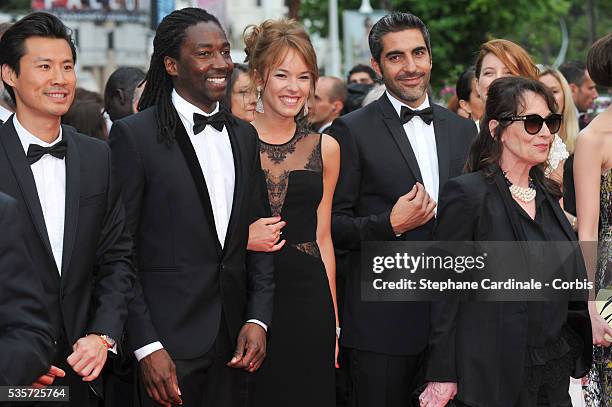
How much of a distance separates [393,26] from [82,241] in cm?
256

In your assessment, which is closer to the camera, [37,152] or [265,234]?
[37,152]

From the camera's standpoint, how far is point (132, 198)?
497 centimetres

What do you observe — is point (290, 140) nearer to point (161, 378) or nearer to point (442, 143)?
A: point (442, 143)

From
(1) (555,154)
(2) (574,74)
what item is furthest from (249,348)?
(2) (574,74)

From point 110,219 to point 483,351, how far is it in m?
1.77

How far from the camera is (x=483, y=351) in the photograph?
5.00 meters

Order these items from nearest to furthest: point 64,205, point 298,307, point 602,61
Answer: point 64,205 → point 602,61 → point 298,307

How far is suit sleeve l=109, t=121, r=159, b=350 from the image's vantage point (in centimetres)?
488

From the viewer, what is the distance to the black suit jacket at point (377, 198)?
6.05m

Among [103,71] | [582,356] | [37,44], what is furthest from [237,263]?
[103,71]

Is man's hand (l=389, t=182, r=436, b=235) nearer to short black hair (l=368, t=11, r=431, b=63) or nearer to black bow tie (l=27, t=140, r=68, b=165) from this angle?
short black hair (l=368, t=11, r=431, b=63)

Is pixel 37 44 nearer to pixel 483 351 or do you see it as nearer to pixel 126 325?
pixel 126 325

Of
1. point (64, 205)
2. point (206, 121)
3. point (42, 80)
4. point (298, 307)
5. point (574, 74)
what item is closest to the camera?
point (64, 205)

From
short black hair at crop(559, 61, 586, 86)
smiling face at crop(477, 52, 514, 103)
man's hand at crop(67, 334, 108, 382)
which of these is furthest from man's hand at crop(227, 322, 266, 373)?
short black hair at crop(559, 61, 586, 86)
